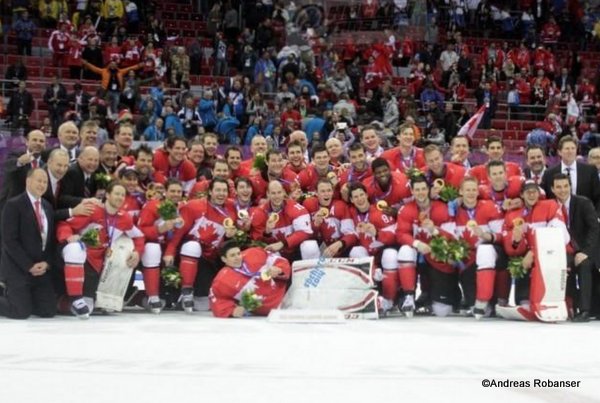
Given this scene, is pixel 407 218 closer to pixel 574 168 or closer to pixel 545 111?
pixel 574 168

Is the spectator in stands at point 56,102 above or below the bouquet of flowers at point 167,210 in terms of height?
above

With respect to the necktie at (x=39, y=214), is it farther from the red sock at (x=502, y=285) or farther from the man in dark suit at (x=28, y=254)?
the red sock at (x=502, y=285)

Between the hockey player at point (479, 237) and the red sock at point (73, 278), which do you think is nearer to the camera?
the red sock at point (73, 278)

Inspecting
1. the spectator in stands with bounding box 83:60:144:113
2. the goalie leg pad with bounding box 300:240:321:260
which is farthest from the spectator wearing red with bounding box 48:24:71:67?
the goalie leg pad with bounding box 300:240:321:260

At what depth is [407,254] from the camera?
29.9ft

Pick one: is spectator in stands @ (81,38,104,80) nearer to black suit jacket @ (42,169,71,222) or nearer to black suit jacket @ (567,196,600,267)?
black suit jacket @ (42,169,71,222)

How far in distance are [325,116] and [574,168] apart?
852 centimetres

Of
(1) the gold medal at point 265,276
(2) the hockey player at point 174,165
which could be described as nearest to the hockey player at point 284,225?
(1) the gold medal at point 265,276

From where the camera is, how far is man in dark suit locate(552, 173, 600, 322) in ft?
29.2

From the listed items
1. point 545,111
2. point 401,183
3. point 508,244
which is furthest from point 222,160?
point 545,111

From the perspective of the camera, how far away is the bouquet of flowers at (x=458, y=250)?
8.99 meters

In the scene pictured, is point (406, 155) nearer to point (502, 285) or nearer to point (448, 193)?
point (448, 193)

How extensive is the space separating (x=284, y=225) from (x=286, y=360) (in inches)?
135

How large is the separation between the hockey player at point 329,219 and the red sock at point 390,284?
0.50 m
